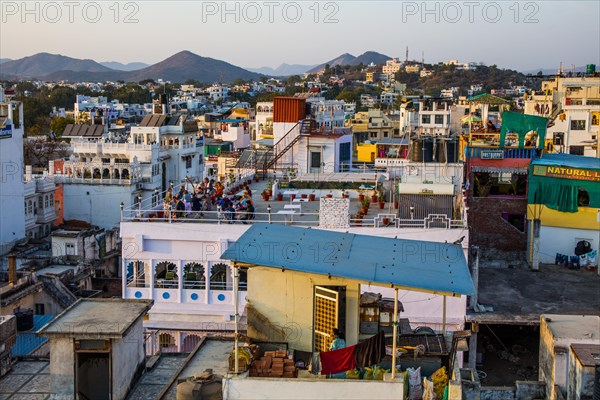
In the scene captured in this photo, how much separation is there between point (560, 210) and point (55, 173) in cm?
3084

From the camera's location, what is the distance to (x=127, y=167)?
43219 millimetres

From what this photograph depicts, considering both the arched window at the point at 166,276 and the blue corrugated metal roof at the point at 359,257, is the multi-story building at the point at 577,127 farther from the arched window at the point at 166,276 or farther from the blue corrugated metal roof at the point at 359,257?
the blue corrugated metal roof at the point at 359,257

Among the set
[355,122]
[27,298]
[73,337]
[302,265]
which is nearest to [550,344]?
[302,265]

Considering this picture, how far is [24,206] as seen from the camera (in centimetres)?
3875

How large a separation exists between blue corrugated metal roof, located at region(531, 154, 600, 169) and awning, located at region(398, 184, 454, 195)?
4864 mm

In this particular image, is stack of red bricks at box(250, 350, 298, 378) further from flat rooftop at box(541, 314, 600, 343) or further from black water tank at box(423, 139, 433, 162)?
black water tank at box(423, 139, 433, 162)

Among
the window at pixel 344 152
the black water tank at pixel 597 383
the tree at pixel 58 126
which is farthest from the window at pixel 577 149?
the tree at pixel 58 126

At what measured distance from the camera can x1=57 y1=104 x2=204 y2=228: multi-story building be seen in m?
42.8

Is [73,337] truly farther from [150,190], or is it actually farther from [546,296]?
[150,190]

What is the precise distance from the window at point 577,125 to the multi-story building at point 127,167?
2335 cm

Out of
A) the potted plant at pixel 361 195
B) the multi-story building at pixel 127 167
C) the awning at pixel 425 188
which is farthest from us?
the multi-story building at pixel 127 167

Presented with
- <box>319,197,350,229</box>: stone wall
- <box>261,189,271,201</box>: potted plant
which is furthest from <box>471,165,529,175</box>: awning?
<box>319,197,350,229</box>: stone wall

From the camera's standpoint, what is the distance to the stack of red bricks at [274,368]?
978cm

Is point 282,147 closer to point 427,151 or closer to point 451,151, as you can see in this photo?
point 427,151
